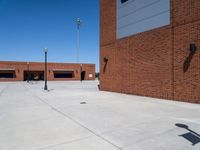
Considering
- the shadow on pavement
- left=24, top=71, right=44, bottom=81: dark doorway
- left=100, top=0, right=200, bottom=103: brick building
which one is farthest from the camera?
left=24, top=71, right=44, bottom=81: dark doorway

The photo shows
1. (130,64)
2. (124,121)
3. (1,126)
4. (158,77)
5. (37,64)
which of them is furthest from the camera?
(37,64)

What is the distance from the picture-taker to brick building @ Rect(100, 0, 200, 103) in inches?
404

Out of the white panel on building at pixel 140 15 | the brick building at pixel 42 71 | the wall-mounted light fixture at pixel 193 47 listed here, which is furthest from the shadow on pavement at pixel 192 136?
the brick building at pixel 42 71

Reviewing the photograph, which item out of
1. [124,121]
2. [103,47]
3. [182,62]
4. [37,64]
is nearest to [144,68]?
[182,62]

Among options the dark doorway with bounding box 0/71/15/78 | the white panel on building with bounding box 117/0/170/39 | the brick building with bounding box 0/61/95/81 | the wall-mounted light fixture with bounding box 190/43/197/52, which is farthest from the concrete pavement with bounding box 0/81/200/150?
A: the dark doorway with bounding box 0/71/15/78

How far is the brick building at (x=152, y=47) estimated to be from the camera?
1025 centimetres

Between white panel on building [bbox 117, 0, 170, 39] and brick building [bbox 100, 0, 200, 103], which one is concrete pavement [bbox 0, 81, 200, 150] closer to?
brick building [bbox 100, 0, 200, 103]

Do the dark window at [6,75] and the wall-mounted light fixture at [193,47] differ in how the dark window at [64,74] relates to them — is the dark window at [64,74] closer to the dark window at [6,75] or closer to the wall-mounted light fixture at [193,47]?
the dark window at [6,75]

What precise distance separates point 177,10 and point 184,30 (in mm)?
1370

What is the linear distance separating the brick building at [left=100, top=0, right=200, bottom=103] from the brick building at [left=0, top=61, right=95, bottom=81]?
116 feet

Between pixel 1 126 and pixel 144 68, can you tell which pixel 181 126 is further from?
pixel 144 68

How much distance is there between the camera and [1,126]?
19.2ft

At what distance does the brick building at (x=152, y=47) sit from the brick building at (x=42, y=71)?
3540cm

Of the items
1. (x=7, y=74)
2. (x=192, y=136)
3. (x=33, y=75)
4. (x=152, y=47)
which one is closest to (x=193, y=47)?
(x=152, y=47)
